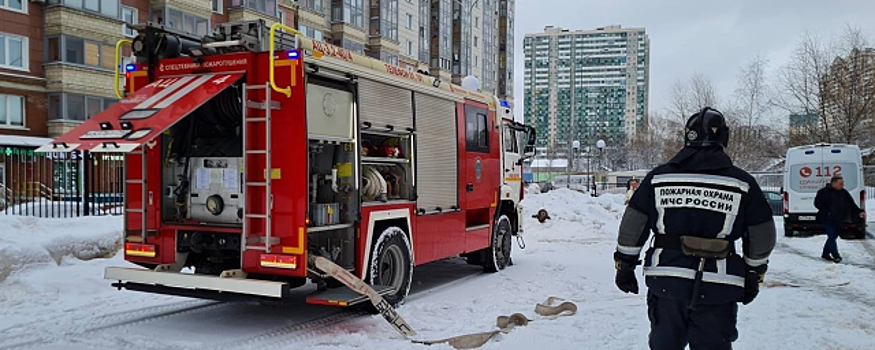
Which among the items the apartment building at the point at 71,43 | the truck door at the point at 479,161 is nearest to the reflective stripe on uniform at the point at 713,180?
the truck door at the point at 479,161

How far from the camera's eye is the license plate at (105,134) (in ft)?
19.9

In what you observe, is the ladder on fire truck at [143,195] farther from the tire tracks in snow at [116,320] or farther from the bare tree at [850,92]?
the bare tree at [850,92]

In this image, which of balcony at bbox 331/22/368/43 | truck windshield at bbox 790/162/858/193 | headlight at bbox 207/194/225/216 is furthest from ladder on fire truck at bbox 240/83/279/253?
balcony at bbox 331/22/368/43

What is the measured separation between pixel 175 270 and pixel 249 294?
1.33 meters

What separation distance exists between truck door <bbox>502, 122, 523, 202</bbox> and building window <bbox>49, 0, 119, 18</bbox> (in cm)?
2248

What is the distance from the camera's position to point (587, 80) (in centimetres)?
11131

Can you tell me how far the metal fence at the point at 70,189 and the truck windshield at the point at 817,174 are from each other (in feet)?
55.2

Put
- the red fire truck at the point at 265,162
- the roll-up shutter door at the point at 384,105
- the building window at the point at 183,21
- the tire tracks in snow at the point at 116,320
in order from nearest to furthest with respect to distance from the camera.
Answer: the tire tracks in snow at the point at 116,320 < the red fire truck at the point at 265,162 < the roll-up shutter door at the point at 384,105 < the building window at the point at 183,21

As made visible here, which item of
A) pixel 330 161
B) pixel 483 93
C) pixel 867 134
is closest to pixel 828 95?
pixel 867 134

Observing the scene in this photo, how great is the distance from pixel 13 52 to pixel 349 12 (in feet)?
64.3

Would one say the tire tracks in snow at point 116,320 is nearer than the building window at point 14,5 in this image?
Yes

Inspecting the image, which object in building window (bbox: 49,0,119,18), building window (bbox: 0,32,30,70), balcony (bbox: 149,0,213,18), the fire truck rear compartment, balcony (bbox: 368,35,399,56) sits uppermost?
balcony (bbox: 368,35,399,56)

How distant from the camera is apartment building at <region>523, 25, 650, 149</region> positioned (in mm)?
109438

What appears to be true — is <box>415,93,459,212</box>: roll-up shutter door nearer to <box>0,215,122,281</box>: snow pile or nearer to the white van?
<box>0,215,122,281</box>: snow pile
